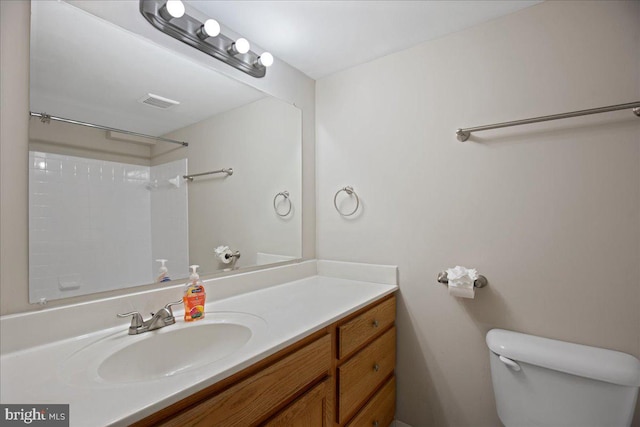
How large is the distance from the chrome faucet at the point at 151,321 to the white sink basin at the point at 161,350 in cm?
2

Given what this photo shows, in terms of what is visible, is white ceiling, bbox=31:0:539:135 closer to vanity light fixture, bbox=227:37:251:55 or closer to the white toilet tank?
vanity light fixture, bbox=227:37:251:55

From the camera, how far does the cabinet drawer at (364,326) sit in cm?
124

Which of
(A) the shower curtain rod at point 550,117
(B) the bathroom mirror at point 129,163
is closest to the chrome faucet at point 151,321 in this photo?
(B) the bathroom mirror at point 129,163

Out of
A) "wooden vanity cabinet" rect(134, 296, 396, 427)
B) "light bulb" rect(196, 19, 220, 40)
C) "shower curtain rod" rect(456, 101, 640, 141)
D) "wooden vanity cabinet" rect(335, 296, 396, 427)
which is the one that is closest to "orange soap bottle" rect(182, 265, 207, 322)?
"wooden vanity cabinet" rect(134, 296, 396, 427)

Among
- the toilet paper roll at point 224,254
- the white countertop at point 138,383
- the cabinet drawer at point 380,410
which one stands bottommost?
the cabinet drawer at point 380,410

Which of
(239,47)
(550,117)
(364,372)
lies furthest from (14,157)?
(550,117)

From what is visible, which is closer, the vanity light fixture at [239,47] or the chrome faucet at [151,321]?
the chrome faucet at [151,321]

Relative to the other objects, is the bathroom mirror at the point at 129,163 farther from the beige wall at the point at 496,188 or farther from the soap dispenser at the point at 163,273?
the beige wall at the point at 496,188

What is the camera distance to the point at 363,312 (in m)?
1.40

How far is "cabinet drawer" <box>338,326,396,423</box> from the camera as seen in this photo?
48.5 inches

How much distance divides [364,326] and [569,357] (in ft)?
2.65

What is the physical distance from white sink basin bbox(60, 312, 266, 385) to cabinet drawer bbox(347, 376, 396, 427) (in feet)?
2.17

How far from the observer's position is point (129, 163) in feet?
3.87

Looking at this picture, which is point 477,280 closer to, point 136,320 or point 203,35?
point 136,320
